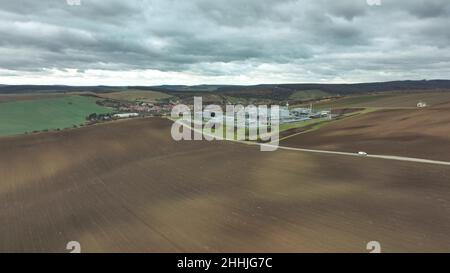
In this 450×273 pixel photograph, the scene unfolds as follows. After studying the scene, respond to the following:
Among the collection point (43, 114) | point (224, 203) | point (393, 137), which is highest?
point (43, 114)

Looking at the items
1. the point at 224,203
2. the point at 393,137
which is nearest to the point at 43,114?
the point at 224,203

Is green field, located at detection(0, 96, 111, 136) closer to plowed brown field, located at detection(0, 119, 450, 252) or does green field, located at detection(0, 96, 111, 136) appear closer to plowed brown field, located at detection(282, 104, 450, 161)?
plowed brown field, located at detection(0, 119, 450, 252)

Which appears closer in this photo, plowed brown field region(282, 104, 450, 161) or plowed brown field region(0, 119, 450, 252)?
plowed brown field region(0, 119, 450, 252)

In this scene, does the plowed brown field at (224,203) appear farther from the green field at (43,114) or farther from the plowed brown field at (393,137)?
the green field at (43,114)

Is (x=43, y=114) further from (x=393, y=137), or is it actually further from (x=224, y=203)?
(x=393, y=137)

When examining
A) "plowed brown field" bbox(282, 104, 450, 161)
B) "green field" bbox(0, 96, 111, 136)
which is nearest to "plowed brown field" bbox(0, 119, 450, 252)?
"plowed brown field" bbox(282, 104, 450, 161)

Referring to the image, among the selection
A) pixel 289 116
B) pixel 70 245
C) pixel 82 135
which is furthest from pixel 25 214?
pixel 289 116
